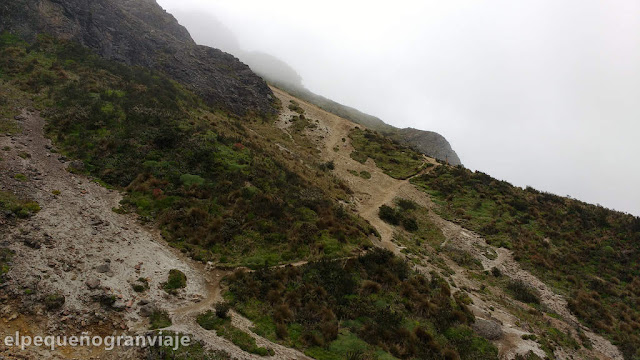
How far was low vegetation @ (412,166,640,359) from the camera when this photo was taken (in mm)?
21516

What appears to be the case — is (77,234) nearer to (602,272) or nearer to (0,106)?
(0,106)

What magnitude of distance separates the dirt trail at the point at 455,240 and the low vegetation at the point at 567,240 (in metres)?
1.15

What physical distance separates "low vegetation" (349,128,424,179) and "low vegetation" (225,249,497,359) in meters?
30.0

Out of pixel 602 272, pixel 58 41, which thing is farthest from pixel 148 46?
pixel 602 272

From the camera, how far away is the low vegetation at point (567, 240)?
847 inches

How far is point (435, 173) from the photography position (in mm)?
46594

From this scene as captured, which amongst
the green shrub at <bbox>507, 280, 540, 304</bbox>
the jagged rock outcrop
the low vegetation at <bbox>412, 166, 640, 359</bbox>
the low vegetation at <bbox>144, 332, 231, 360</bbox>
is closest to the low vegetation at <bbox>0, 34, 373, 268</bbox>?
the low vegetation at <bbox>144, 332, 231, 360</bbox>

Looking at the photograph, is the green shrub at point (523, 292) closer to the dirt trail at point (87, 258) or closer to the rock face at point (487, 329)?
the rock face at point (487, 329)

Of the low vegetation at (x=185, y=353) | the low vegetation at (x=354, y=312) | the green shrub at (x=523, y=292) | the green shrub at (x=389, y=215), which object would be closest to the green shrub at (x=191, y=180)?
Answer: the low vegetation at (x=354, y=312)

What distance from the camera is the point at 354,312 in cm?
1443

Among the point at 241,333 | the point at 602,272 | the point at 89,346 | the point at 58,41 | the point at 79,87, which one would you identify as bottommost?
the point at 89,346

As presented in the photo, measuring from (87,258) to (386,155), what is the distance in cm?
4634

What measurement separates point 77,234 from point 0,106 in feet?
53.4

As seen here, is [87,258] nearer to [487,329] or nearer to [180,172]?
[180,172]
